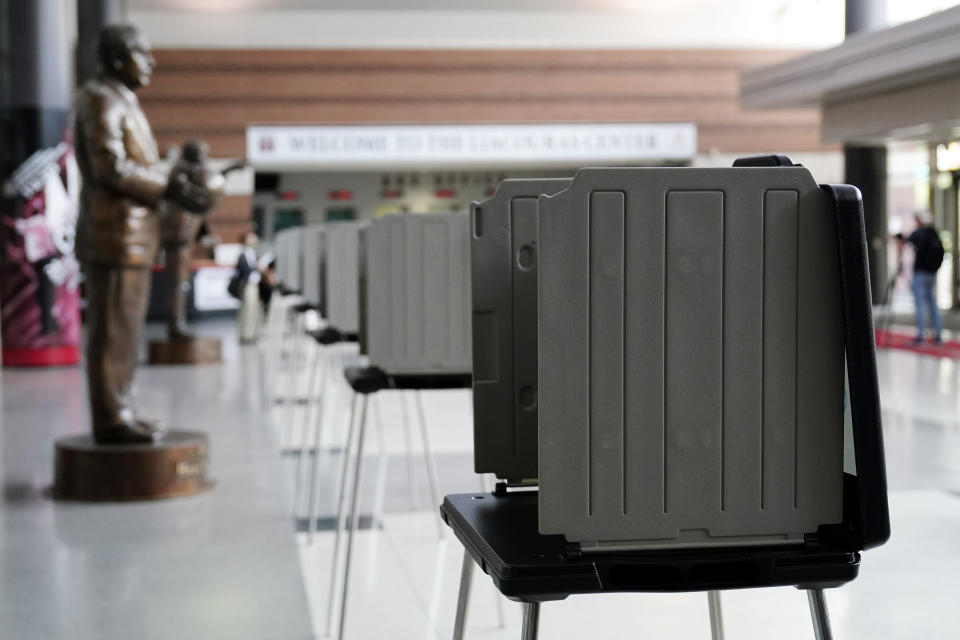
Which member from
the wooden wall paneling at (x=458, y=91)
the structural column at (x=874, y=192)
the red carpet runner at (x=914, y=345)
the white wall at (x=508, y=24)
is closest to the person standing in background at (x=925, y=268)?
the red carpet runner at (x=914, y=345)

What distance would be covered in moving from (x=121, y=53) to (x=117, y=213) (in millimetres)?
692

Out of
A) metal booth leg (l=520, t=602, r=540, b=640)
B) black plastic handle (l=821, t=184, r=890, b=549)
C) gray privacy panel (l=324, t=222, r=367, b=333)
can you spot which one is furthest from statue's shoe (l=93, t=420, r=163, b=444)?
black plastic handle (l=821, t=184, r=890, b=549)

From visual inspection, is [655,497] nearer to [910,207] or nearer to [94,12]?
[94,12]

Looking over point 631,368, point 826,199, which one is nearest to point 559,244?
point 631,368

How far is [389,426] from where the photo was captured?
799cm

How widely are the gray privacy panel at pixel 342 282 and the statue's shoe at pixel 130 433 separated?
36.5 inches

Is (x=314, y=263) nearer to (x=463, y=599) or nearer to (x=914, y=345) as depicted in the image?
(x=463, y=599)

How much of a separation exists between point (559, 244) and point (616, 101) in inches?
787

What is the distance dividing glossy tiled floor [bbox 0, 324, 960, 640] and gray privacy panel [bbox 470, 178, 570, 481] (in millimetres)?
1690

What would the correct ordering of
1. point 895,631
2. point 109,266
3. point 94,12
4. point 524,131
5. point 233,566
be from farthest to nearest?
point 524,131, point 94,12, point 109,266, point 233,566, point 895,631

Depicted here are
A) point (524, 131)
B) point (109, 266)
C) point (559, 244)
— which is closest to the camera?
point (559, 244)

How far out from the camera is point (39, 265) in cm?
1127

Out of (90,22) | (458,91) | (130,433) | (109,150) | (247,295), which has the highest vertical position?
(90,22)

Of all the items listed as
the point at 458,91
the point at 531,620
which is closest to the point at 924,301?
the point at 458,91
